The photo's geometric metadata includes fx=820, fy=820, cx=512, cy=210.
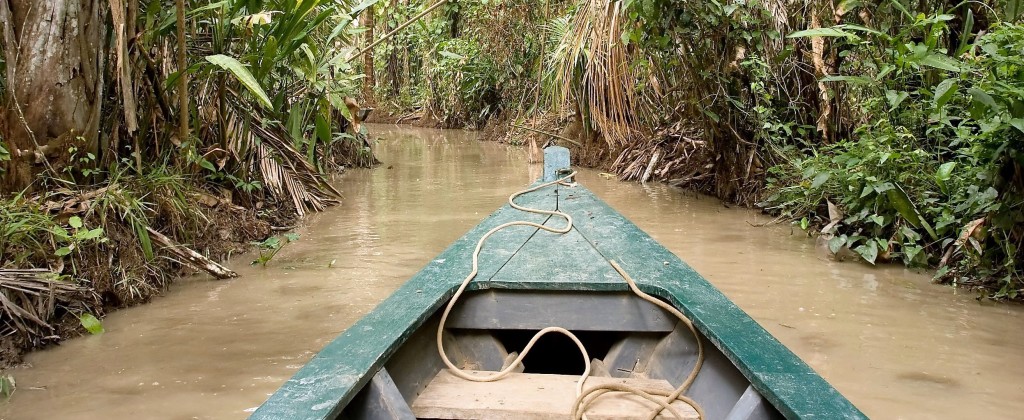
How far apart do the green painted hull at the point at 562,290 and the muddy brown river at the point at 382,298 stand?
78cm

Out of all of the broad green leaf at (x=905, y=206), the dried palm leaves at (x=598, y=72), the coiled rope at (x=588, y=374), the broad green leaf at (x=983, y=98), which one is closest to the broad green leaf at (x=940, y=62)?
the broad green leaf at (x=983, y=98)

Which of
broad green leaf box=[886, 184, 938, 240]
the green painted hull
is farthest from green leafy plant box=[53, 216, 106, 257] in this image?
broad green leaf box=[886, 184, 938, 240]

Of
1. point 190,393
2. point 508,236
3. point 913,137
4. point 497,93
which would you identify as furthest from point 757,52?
point 497,93

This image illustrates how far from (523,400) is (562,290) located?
44cm

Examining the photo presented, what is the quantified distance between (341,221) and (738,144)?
10.3 feet

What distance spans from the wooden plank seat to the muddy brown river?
89cm

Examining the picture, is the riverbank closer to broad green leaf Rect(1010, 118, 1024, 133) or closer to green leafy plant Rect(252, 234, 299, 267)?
green leafy plant Rect(252, 234, 299, 267)

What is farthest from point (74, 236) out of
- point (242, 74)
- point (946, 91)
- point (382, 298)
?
point (946, 91)

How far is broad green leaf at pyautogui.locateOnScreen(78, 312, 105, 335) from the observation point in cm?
332

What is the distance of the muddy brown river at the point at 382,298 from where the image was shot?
271 cm

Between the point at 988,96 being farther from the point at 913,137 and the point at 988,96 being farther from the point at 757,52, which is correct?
the point at 757,52

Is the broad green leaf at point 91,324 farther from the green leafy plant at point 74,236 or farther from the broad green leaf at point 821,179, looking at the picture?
the broad green leaf at point 821,179

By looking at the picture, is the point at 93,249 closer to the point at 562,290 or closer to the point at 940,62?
the point at 562,290

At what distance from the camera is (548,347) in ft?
8.54
